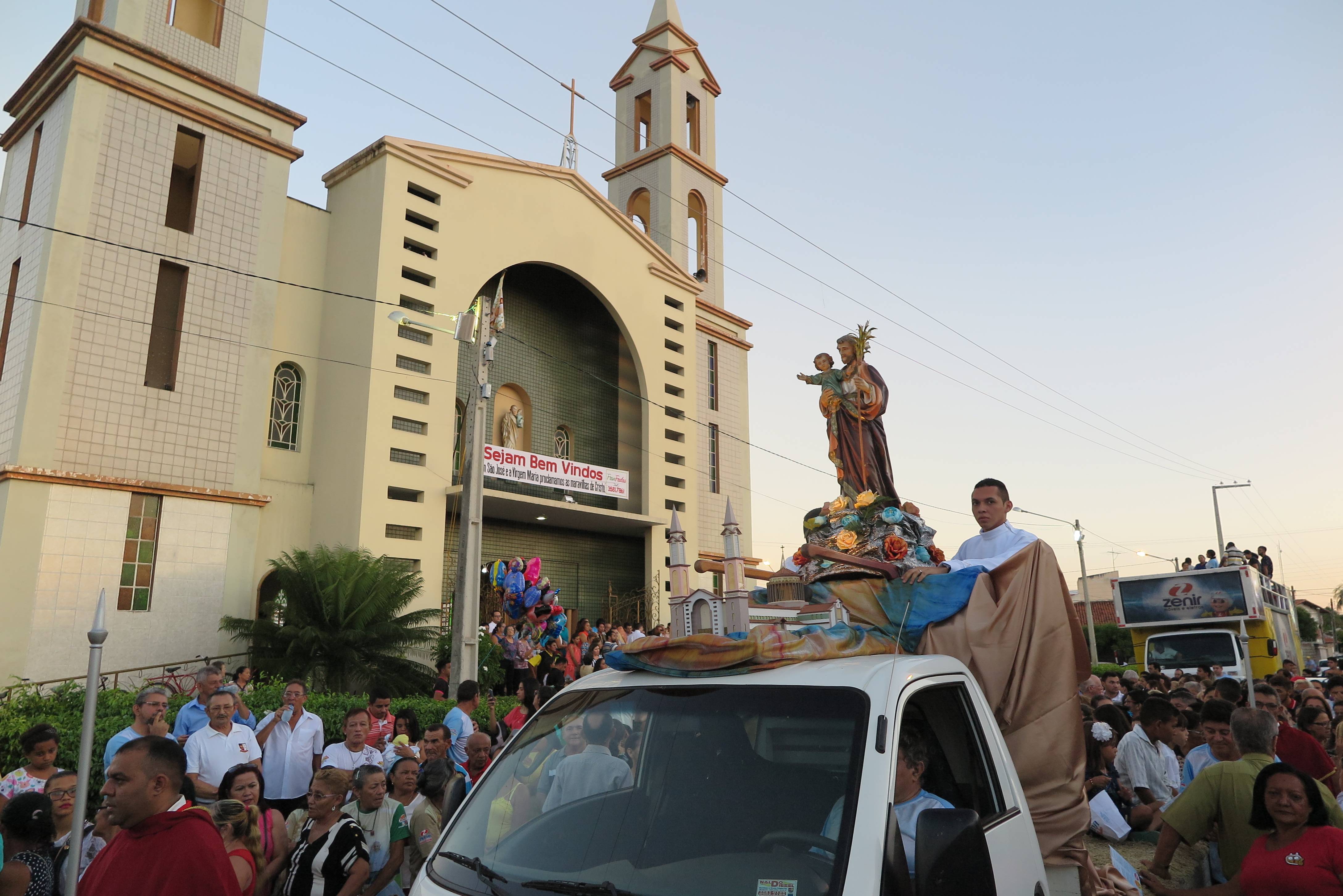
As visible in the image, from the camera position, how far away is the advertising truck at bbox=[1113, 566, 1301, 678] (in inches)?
711

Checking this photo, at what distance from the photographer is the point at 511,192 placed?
78.2 ft

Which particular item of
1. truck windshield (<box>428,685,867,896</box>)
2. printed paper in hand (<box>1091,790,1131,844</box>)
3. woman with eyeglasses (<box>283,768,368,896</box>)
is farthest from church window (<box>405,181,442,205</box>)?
truck windshield (<box>428,685,867,896</box>)

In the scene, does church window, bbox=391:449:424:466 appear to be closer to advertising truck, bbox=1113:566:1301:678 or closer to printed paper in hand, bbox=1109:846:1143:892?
advertising truck, bbox=1113:566:1301:678

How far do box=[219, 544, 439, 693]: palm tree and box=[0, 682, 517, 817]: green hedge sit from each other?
2.26 m

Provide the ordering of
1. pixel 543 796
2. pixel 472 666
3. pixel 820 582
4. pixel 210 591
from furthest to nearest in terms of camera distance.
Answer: pixel 210 591 < pixel 472 666 < pixel 820 582 < pixel 543 796

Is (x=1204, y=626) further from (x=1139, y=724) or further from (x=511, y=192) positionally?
(x=511, y=192)

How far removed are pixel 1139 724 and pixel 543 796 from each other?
Result: 21.5ft

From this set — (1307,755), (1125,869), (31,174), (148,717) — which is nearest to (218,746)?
(148,717)

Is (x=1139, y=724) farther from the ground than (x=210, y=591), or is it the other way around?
(x=210, y=591)

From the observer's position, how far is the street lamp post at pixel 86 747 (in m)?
3.60

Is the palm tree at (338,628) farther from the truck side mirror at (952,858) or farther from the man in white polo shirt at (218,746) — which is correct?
the truck side mirror at (952,858)

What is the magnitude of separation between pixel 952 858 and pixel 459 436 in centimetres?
2215

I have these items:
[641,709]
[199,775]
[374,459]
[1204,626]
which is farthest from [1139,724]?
[374,459]

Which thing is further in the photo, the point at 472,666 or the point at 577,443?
the point at 577,443
